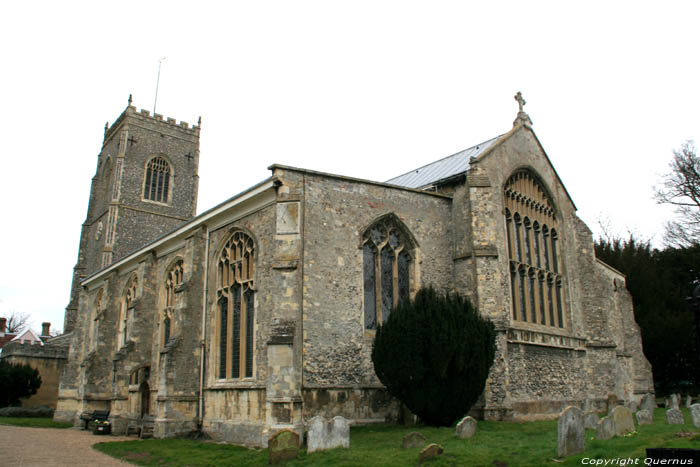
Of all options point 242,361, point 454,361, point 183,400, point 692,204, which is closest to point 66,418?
point 183,400

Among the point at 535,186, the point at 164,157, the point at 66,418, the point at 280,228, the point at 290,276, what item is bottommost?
the point at 66,418

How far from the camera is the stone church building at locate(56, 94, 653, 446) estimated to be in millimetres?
15672

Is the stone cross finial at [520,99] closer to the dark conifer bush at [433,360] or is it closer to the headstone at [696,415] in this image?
the dark conifer bush at [433,360]

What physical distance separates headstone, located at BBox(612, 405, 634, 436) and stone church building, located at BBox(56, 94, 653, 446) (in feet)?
16.7

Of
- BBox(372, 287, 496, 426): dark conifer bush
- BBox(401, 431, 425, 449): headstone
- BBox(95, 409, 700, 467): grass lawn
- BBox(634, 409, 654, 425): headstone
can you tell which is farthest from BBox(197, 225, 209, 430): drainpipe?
BBox(634, 409, 654, 425): headstone

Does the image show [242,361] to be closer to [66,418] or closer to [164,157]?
[66,418]

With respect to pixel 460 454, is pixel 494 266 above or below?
above

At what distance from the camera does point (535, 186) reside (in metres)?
22.1

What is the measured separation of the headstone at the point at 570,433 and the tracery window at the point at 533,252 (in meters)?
9.62

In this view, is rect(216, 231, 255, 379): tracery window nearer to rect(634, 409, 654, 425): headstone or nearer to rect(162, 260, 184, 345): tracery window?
rect(162, 260, 184, 345): tracery window

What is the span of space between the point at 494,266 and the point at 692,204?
1873cm

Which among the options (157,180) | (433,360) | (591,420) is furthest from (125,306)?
(591,420)

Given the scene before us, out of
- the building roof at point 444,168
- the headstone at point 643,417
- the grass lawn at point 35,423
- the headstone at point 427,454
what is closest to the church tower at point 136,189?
the grass lawn at point 35,423

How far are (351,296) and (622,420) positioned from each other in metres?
7.93
